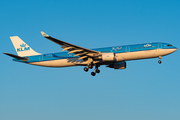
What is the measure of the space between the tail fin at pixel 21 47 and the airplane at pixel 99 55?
238 cm

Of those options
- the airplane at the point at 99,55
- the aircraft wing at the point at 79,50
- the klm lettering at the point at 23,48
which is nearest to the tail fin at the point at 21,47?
the klm lettering at the point at 23,48

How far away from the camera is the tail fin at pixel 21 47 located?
50.3 m

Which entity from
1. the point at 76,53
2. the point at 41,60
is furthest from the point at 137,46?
the point at 41,60

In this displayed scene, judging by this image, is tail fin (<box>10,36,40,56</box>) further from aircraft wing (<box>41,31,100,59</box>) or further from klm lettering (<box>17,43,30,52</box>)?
aircraft wing (<box>41,31,100,59</box>)

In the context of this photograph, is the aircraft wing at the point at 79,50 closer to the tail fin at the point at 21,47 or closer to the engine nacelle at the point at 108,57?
the engine nacelle at the point at 108,57

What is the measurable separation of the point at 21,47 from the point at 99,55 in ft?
58.5

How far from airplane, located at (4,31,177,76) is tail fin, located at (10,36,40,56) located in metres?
2.38

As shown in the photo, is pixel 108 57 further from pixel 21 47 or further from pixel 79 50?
pixel 21 47

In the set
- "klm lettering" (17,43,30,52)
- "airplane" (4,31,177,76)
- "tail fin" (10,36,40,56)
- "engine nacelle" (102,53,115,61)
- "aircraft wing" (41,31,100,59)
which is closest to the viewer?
"aircraft wing" (41,31,100,59)

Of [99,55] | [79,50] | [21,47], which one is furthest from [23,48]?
[99,55]

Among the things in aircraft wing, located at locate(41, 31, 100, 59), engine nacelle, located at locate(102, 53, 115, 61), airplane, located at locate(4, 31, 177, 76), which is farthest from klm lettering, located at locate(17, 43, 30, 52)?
engine nacelle, located at locate(102, 53, 115, 61)

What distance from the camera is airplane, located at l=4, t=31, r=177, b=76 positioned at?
1661 inches

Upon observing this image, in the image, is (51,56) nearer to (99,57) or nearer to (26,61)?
(26,61)

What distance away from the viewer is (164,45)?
141ft
